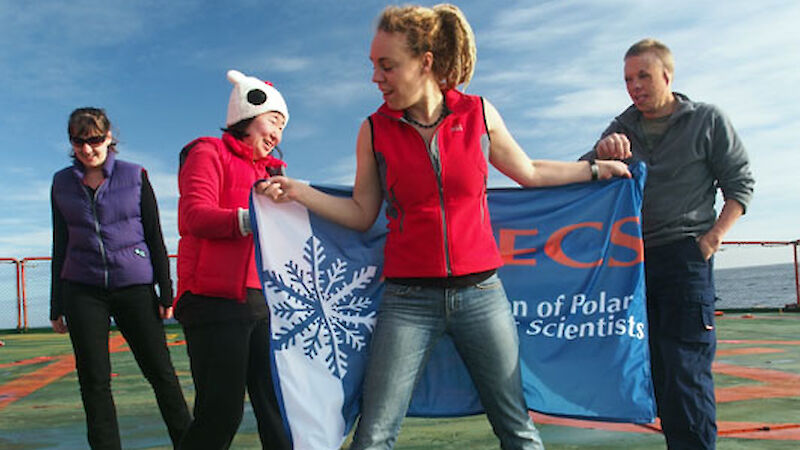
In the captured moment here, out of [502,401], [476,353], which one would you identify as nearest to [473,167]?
[476,353]

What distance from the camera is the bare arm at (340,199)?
240 centimetres

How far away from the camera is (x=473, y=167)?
7.43 feet

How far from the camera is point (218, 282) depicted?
8.85 feet

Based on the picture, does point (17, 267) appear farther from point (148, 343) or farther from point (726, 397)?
point (726, 397)

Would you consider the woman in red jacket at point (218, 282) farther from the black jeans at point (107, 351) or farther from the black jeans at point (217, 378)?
the black jeans at point (107, 351)

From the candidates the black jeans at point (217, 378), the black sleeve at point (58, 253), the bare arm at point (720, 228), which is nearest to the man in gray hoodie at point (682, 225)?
the bare arm at point (720, 228)

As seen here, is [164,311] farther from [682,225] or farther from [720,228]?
[720,228]

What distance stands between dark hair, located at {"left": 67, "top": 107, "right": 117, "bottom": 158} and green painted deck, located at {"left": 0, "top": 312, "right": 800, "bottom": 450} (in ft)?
6.61

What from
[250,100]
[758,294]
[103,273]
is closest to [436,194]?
[250,100]

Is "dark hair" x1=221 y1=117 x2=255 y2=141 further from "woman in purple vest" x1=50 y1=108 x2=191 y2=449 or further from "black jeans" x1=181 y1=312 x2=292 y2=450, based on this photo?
"woman in purple vest" x1=50 y1=108 x2=191 y2=449

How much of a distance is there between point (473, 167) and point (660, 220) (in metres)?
1.10

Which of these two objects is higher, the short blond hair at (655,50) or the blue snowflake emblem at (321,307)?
the short blond hair at (655,50)

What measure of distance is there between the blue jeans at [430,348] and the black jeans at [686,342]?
0.89m

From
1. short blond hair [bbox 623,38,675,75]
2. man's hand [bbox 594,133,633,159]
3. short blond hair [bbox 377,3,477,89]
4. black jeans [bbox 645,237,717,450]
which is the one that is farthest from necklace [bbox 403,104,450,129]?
black jeans [bbox 645,237,717,450]
